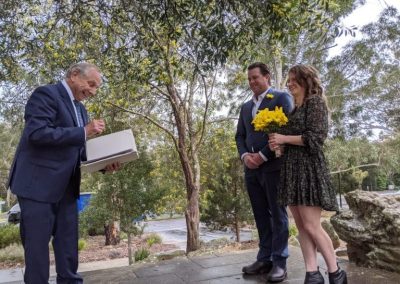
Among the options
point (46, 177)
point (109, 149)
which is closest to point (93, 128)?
point (109, 149)

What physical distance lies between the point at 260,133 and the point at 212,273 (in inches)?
52.5

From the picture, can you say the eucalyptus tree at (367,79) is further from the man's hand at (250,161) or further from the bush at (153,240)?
the man's hand at (250,161)

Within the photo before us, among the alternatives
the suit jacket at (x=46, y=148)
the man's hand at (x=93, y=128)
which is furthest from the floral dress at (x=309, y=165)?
the suit jacket at (x=46, y=148)

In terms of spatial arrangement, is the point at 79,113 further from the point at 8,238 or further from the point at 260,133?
the point at 8,238

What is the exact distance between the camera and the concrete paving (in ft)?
11.2

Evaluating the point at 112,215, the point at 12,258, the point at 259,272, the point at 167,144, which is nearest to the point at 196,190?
the point at 112,215

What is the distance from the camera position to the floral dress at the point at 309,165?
9.32ft

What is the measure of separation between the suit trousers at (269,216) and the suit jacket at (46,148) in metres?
1.54

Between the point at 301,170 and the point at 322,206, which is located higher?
the point at 301,170

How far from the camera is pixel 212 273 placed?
375cm

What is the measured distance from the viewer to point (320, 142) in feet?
9.39

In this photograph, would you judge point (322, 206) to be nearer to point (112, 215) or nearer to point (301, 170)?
point (301, 170)

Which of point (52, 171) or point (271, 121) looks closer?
point (52, 171)

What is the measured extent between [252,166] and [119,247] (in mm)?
10502
